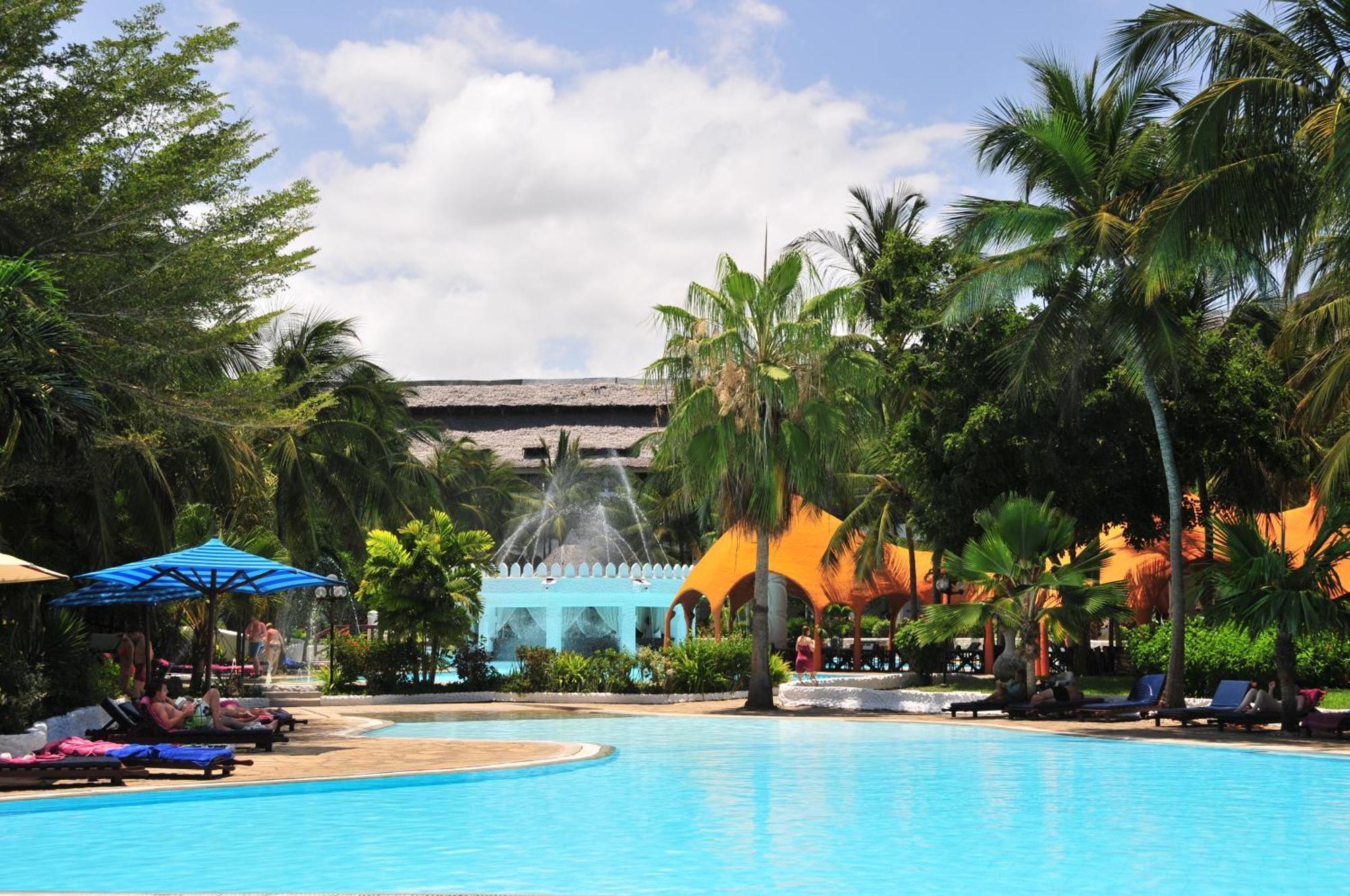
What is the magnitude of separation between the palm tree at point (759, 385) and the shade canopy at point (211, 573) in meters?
7.08

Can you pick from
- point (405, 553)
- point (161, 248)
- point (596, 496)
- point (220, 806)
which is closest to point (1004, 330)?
point (405, 553)

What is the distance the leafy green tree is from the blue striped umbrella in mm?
6938

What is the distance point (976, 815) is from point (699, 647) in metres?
15.9

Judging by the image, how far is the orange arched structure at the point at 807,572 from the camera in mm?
31000

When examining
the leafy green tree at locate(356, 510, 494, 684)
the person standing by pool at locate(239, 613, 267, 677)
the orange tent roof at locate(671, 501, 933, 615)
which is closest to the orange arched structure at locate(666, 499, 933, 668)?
the orange tent roof at locate(671, 501, 933, 615)

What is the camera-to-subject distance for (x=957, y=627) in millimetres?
21688

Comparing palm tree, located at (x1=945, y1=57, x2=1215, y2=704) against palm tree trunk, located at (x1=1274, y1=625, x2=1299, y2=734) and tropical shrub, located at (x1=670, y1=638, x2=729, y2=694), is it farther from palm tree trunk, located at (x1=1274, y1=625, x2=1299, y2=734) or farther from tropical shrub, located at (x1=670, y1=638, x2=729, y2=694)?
tropical shrub, located at (x1=670, y1=638, x2=729, y2=694)

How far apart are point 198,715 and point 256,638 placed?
77.5 ft

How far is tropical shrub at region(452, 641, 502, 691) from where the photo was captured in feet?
92.5

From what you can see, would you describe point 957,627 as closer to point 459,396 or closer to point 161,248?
point 161,248

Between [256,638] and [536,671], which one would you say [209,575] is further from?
[256,638]

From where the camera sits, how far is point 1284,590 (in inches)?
685

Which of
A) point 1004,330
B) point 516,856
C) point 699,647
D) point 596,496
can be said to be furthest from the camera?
point 596,496

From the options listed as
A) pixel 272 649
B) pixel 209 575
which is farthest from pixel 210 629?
pixel 272 649
